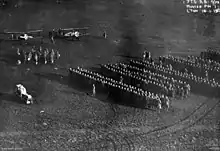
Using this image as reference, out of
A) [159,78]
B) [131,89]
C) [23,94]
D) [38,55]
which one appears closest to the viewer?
[23,94]

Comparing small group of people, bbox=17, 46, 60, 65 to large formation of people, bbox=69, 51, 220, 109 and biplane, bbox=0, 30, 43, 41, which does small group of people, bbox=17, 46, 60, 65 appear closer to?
biplane, bbox=0, 30, 43, 41

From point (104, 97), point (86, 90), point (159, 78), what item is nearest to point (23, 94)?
point (86, 90)

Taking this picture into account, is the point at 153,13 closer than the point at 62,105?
No

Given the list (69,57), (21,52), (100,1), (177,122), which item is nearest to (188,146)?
(177,122)

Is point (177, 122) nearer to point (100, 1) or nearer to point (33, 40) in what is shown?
point (33, 40)

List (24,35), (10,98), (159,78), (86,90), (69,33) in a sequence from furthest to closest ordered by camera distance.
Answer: (69,33), (24,35), (159,78), (86,90), (10,98)

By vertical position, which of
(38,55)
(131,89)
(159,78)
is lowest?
(131,89)

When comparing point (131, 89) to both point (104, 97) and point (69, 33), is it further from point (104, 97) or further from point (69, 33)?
point (69, 33)

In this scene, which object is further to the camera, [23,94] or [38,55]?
[38,55]
